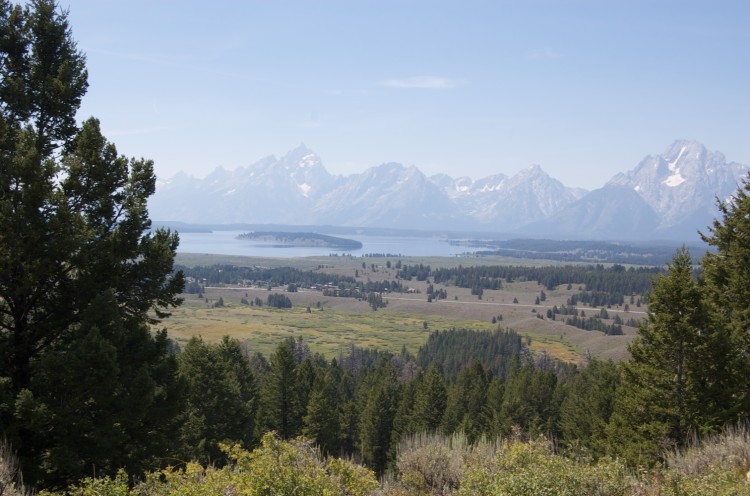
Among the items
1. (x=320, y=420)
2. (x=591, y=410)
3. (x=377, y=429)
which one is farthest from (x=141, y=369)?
(x=377, y=429)

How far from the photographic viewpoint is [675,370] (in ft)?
67.5

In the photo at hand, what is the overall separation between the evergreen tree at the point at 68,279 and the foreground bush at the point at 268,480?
511cm

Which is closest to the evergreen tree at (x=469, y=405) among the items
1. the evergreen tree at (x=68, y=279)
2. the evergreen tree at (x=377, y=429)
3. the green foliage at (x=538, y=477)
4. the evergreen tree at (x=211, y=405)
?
the evergreen tree at (x=377, y=429)

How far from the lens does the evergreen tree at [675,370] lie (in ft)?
65.1

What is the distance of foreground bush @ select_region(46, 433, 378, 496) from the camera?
8586 mm

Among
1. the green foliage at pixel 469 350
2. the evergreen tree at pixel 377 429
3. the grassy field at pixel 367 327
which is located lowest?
the grassy field at pixel 367 327

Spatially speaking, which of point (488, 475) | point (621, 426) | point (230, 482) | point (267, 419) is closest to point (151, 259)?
point (230, 482)

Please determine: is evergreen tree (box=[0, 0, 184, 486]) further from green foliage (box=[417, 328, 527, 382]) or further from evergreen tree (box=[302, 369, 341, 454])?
green foliage (box=[417, 328, 527, 382])

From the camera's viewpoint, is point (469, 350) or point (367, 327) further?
point (367, 327)

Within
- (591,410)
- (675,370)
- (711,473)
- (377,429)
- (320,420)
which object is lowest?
(377,429)

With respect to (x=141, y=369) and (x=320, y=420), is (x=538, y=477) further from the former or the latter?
(x=320, y=420)

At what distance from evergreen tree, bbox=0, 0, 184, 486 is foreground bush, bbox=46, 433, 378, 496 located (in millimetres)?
5115

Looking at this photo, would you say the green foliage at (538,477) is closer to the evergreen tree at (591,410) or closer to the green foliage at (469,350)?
the evergreen tree at (591,410)

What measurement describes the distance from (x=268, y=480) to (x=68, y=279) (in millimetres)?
10756
